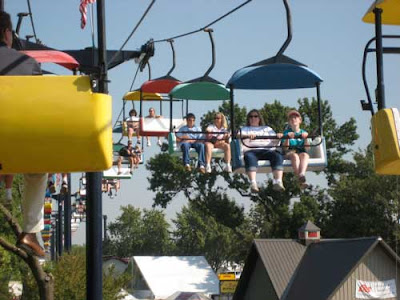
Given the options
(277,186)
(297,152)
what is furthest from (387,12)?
(297,152)

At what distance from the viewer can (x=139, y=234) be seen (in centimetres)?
16188

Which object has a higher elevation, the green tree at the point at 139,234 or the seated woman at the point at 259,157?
the seated woman at the point at 259,157

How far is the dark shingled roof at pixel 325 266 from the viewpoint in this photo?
5747 cm

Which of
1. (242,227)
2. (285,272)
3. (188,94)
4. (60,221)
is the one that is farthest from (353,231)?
(188,94)

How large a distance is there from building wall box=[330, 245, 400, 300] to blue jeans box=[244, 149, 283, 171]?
4362 cm

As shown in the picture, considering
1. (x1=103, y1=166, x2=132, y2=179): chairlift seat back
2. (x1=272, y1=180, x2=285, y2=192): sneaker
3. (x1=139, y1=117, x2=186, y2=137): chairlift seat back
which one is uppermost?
(x1=139, y1=117, x2=186, y2=137): chairlift seat back

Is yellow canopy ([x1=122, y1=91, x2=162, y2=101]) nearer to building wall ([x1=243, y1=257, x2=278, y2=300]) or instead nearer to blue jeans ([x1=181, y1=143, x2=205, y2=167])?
blue jeans ([x1=181, y1=143, x2=205, y2=167])

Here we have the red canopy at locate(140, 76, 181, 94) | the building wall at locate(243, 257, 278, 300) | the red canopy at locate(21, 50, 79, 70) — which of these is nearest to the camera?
the red canopy at locate(21, 50, 79, 70)

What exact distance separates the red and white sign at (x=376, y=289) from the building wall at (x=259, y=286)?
6.03 metres

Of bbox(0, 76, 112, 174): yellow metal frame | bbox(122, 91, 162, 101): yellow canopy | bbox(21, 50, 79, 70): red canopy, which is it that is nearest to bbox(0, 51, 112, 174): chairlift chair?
bbox(0, 76, 112, 174): yellow metal frame

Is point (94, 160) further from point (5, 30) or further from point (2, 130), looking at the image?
point (5, 30)

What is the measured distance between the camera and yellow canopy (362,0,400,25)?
31.8 feet

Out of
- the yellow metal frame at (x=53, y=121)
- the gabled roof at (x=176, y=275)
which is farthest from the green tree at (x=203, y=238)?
the yellow metal frame at (x=53, y=121)

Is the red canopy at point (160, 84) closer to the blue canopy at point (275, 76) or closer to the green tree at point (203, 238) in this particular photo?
the blue canopy at point (275, 76)
